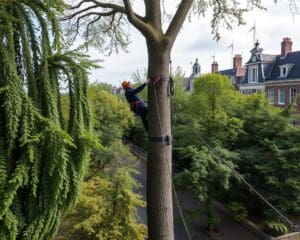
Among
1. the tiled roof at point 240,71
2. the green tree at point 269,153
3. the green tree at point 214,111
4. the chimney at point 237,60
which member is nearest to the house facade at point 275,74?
the tiled roof at point 240,71

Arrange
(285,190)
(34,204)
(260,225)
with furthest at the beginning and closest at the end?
(260,225) < (285,190) < (34,204)

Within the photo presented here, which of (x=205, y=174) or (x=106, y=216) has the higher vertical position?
(x=205, y=174)

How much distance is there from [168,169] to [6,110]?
7.77 ft

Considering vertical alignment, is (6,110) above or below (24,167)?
above

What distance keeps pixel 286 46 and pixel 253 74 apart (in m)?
3.56

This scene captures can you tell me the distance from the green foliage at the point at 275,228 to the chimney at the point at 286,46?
53.2 ft

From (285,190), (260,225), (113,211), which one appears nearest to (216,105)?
(285,190)

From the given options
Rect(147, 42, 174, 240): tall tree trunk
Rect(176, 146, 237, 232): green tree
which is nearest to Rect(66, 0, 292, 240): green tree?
Rect(147, 42, 174, 240): tall tree trunk

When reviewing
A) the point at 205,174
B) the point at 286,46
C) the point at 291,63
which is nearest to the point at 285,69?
the point at 291,63

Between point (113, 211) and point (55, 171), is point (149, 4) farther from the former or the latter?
point (113, 211)

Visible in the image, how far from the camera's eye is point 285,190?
35.6 feet

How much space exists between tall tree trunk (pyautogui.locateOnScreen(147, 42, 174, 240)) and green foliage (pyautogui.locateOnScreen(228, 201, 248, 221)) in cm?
844

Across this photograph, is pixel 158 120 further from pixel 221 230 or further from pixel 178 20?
pixel 221 230

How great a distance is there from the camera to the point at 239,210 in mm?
11906
